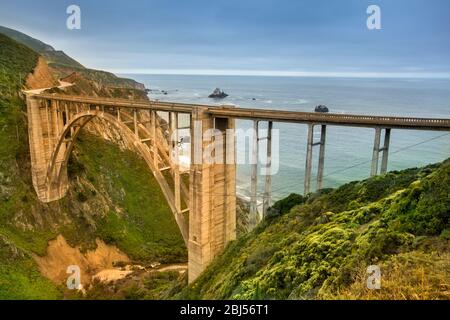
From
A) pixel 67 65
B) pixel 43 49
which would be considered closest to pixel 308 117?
pixel 67 65

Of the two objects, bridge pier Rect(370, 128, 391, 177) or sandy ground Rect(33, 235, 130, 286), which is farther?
sandy ground Rect(33, 235, 130, 286)

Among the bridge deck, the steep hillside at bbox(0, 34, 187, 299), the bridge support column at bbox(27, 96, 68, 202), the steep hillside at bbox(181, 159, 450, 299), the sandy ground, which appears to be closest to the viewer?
the steep hillside at bbox(181, 159, 450, 299)

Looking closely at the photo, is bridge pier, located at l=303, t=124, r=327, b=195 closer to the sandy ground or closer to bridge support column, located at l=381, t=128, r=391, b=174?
bridge support column, located at l=381, t=128, r=391, b=174

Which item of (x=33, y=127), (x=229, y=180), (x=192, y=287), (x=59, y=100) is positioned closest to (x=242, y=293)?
(x=192, y=287)

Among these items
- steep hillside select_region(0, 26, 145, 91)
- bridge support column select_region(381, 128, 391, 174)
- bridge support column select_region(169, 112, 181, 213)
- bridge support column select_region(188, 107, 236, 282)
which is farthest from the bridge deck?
steep hillside select_region(0, 26, 145, 91)

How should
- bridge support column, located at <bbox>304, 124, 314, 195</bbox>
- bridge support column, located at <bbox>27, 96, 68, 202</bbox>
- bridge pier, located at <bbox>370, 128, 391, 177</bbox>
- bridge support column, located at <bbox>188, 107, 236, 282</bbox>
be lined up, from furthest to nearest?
1. bridge support column, located at <bbox>27, 96, 68, 202</bbox>
2. bridge support column, located at <bbox>188, 107, 236, 282</bbox>
3. bridge support column, located at <bbox>304, 124, 314, 195</bbox>
4. bridge pier, located at <bbox>370, 128, 391, 177</bbox>
